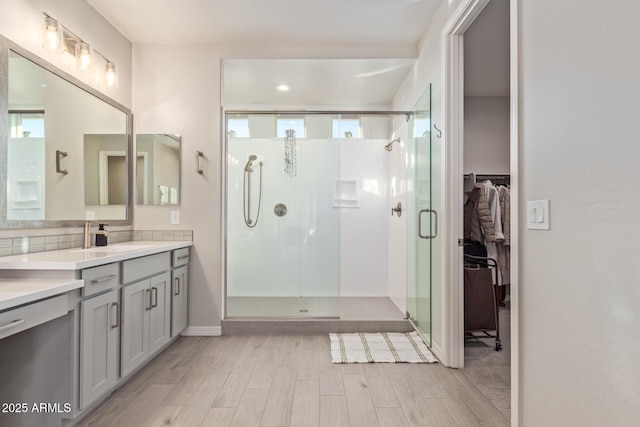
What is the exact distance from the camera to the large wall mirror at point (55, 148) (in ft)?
6.45

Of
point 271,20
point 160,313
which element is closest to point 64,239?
point 160,313

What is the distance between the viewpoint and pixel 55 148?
228 cm

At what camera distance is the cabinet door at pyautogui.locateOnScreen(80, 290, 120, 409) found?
5.82ft

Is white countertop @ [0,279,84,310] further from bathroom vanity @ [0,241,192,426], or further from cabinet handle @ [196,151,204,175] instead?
cabinet handle @ [196,151,204,175]

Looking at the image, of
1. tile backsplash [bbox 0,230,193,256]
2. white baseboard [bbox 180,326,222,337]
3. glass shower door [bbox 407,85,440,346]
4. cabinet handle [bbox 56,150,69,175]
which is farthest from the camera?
white baseboard [bbox 180,326,222,337]

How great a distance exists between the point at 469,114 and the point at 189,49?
3.55 metres

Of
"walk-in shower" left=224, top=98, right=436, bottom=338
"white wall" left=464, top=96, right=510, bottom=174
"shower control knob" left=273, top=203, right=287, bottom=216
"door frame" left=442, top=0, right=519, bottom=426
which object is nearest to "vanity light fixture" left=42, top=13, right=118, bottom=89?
"walk-in shower" left=224, top=98, right=436, bottom=338

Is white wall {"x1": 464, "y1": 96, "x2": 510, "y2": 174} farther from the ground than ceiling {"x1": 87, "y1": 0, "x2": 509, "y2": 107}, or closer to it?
closer to it

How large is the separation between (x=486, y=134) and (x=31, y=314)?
4.89 metres

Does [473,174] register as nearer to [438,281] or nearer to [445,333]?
[438,281]

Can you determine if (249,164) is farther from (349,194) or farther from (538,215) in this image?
(538,215)

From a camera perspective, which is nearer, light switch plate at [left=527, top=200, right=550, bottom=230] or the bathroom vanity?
light switch plate at [left=527, top=200, right=550, bottom=230]

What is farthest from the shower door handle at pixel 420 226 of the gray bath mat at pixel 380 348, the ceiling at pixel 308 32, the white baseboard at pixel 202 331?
the white baseboard at pixel 202 331

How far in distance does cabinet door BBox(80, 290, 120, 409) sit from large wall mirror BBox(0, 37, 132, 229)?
2.35ft
